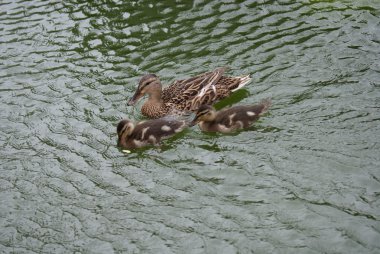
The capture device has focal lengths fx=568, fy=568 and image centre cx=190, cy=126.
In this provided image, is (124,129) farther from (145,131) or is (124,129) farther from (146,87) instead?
(146,87)

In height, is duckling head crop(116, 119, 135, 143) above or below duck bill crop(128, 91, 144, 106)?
below

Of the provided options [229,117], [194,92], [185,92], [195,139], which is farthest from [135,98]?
[229,117]

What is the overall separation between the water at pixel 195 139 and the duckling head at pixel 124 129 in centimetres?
20

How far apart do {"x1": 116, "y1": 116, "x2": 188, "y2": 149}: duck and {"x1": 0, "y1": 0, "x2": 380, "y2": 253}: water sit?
5.0 inches

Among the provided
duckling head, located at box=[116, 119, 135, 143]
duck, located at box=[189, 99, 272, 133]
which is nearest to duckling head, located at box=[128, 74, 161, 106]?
duckling head, located at box=[116, 119, 135, 143]

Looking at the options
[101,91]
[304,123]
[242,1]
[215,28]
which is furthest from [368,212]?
[242,1]

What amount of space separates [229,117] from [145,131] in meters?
1.07

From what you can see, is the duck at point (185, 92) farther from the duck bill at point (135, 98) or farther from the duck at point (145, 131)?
the duck at point (145, 131)

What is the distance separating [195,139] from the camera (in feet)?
23.3

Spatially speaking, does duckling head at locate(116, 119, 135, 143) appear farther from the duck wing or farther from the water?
the duck wing

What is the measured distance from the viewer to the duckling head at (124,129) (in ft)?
22.9

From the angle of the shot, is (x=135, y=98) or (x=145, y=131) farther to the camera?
(x=135, y=98)

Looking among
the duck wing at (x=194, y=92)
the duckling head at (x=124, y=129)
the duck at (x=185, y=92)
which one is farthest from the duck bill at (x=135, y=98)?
the duckling head at (x=124, y=129)

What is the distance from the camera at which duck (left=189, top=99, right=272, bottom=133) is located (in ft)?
23.0
